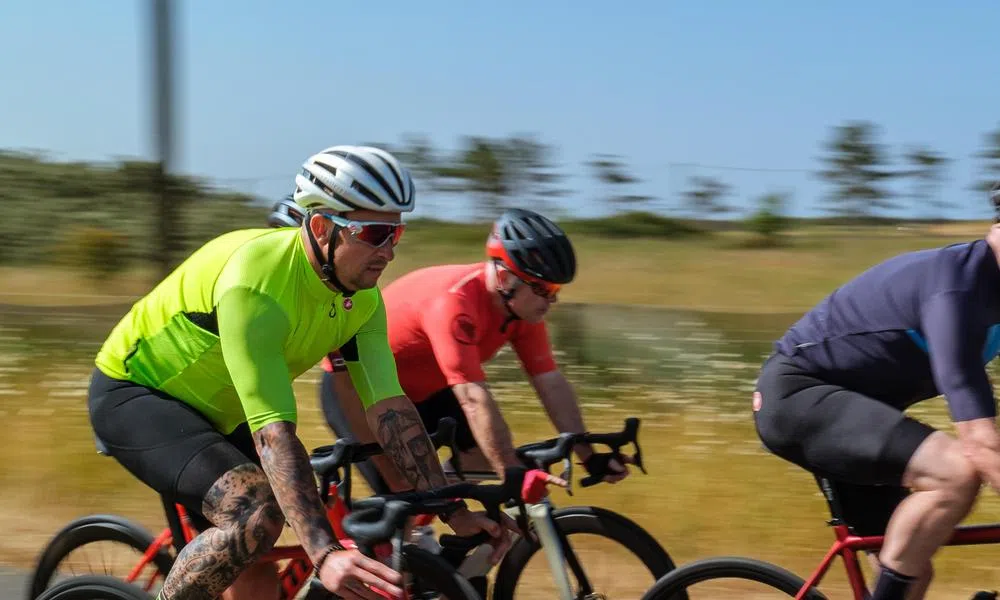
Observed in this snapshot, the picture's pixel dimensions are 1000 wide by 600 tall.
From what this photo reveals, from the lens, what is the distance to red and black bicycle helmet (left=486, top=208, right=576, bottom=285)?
14.9 ft

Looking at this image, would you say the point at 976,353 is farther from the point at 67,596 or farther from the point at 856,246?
the point at 856,246

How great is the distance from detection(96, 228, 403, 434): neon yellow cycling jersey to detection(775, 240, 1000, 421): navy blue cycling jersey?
1.29 m

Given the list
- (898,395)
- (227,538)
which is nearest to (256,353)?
(227,538)

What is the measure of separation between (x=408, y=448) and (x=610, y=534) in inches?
33.5

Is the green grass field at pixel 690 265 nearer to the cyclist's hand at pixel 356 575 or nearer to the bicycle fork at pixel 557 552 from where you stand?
the bicycle fork at pixel 557 552

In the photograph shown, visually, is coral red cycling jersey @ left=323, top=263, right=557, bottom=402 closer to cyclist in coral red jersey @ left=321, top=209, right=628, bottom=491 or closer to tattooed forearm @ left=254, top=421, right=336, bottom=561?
cyclist in coral red jersey @ left=321, top=209, right=628, bottom=491

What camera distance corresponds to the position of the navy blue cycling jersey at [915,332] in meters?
3.41

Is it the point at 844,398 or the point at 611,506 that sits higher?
the point at 844,398

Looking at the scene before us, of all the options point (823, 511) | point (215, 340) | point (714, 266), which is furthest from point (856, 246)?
point (215, 340)

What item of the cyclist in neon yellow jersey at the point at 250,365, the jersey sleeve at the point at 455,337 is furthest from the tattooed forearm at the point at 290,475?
the jersey sleeve at the point at 455,337

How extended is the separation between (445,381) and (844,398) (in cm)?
171

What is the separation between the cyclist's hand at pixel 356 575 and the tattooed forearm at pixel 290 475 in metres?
0.15

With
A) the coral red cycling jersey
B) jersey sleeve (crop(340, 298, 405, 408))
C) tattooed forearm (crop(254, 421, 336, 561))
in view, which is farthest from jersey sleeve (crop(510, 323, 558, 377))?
tattooed forearm (crop(254, 421, 336, 561))

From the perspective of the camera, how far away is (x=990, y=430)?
3373mm
